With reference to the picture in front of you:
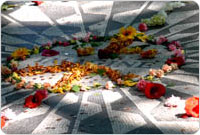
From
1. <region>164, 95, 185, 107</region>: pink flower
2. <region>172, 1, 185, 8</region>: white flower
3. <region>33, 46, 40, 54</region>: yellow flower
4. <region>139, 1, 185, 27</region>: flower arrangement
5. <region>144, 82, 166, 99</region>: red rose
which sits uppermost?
<region>172, 1, 185, 8</region>: white flower

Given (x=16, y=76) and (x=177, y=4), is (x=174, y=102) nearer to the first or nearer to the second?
(x=16, y=76)

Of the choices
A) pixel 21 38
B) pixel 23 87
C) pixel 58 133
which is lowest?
pixel 58 133

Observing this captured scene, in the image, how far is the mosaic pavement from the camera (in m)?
2.52

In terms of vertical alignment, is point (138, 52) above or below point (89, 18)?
below

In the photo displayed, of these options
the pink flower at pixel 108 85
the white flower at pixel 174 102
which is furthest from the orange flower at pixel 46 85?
the white flower at pixel 174 102

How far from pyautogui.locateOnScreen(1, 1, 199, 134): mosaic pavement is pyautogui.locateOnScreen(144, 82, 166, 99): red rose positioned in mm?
58

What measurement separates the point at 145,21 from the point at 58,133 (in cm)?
344

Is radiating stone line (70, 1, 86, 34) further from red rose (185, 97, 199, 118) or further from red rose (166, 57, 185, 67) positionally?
red rose (185, 97, 199, 118)

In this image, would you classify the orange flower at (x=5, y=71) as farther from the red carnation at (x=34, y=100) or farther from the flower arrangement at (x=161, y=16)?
the flower arrangement at (x=161, y=16)

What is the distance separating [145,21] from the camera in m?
5.52

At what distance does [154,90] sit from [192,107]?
0.51m

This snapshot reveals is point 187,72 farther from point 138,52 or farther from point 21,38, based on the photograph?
point 21,38

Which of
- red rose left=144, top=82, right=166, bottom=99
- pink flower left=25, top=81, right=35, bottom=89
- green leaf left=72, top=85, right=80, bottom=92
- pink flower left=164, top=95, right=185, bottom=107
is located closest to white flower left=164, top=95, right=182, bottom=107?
pink flower left=164, top=95, right=185, bottom=107

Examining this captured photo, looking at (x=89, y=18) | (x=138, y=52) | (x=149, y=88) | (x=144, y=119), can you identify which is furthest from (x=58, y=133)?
(x=89, y=18)
